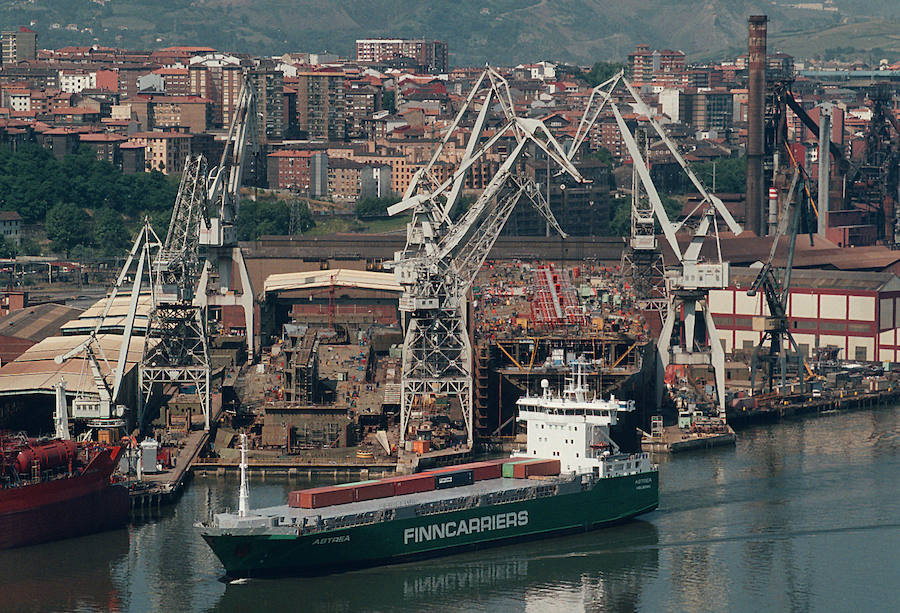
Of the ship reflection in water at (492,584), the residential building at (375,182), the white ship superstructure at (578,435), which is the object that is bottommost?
the ship reflection in water at (492,584)

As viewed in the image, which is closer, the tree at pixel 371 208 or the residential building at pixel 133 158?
the tree at pixel 371 208

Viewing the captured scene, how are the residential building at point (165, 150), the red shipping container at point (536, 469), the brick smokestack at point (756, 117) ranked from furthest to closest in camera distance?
the residential building at point (165, 150)
the brick smokestack at point (756, 117)
the red shipping container at point (536, 469)

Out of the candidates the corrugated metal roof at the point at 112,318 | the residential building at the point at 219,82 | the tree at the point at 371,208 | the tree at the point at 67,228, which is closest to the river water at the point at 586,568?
the corrugated metal roof at the point at 112,318

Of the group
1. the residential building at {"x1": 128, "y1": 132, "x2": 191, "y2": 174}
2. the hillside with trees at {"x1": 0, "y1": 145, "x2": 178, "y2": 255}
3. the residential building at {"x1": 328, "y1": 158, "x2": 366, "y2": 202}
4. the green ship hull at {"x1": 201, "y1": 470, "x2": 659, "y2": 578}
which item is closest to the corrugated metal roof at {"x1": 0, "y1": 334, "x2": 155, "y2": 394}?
the green ship hull at {"x1": 201, "y1": 470, "x2": 659, "y2": 578}

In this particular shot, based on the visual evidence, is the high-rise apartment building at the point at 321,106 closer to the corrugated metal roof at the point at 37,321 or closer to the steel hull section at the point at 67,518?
the corrugated metal roof at the point at 37,321

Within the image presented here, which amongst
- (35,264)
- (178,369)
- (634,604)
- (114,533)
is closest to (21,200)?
(35,264)

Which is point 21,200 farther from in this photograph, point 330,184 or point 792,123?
point 792,123

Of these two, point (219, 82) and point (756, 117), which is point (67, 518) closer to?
point (756, 117)
